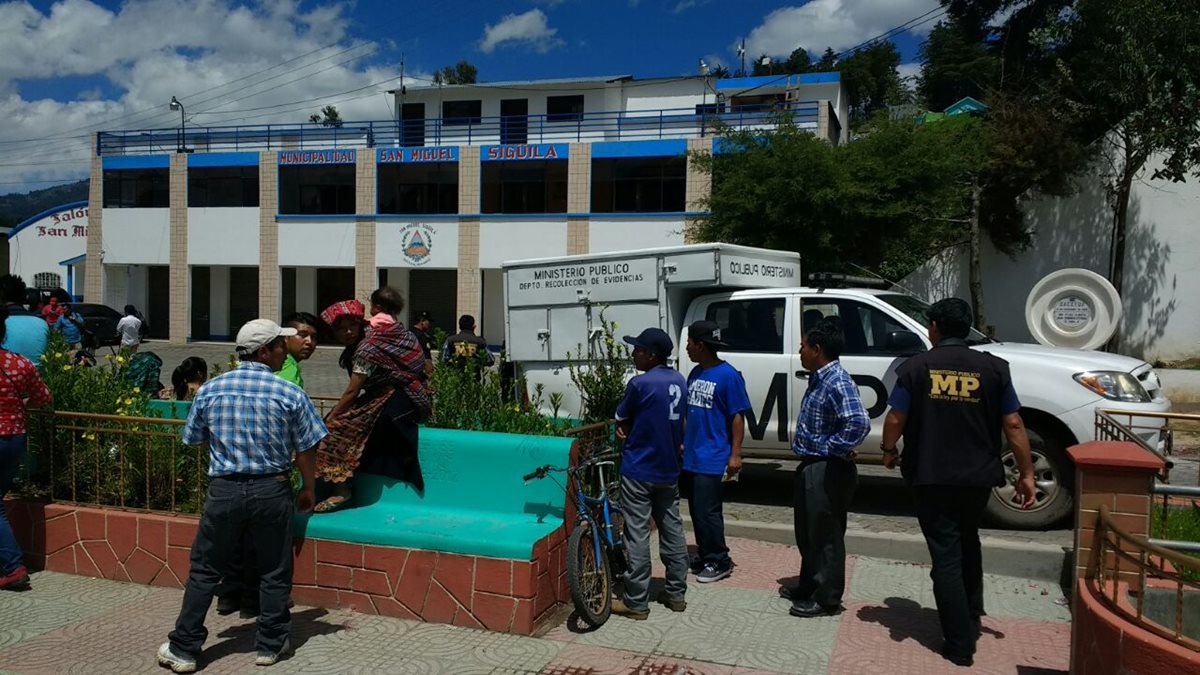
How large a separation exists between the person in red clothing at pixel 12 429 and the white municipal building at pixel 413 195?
70.6 feet

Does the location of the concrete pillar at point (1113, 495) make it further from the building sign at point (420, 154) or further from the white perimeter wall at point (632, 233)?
the building sign at point (420, 154)

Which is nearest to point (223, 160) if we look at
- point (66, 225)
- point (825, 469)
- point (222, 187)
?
point (222, 187)

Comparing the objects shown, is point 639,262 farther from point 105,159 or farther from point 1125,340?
point 105,159

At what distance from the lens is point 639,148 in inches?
1118

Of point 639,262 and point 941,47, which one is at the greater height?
point 941,47

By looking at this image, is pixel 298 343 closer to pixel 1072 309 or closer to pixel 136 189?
pixel 1072 309

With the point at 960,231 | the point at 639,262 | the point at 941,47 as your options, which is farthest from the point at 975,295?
the point at 941,47

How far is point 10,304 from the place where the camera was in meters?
7.57

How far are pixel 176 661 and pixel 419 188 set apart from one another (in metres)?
27.9

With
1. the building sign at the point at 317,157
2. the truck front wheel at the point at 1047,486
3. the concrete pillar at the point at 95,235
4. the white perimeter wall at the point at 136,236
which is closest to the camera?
the truck front wheel at the point at 1047,486

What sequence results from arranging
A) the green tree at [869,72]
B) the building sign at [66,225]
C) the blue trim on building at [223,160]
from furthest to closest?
the green tree at [869,72], the building sign at [66,225], the blue trim on building at [223,160]

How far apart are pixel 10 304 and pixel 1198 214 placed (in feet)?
62.5

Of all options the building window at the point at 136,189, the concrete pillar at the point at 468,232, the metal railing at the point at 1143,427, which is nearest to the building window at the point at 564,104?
the concrete pillar at the point at 468,232

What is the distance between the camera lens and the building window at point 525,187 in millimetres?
30016
